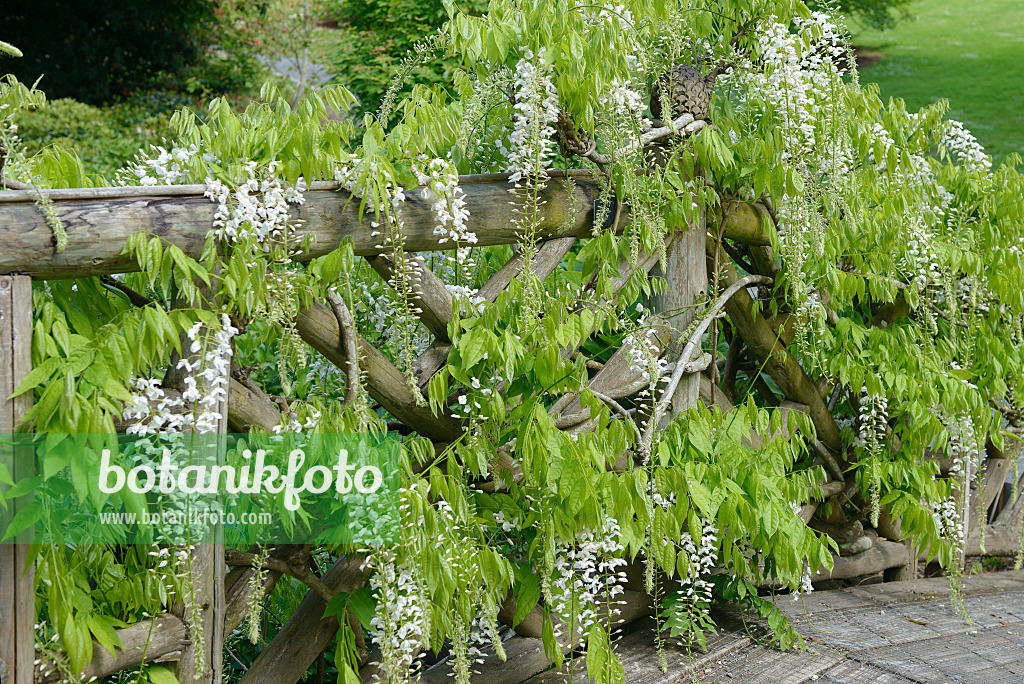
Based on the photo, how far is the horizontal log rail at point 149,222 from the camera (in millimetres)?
1548

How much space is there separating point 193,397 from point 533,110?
101cm

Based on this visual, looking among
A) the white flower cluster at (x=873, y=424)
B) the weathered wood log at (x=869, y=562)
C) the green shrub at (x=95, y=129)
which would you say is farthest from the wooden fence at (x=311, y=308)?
the green shrub at (x=95, y=129)

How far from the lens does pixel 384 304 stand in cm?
236

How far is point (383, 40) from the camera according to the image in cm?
756

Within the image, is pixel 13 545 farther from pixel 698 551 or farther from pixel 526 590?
pixel 698 551

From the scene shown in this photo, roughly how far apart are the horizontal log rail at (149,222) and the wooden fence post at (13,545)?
0.05 metres

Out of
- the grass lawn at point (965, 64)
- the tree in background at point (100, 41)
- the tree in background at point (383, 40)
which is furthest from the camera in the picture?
the grass lawn at point (965, 64)

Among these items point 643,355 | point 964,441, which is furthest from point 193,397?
point 964,441

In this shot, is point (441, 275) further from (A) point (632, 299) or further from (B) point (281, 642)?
(B) point (281, 642)

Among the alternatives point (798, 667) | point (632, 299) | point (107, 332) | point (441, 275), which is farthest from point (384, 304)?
point (798, 667)

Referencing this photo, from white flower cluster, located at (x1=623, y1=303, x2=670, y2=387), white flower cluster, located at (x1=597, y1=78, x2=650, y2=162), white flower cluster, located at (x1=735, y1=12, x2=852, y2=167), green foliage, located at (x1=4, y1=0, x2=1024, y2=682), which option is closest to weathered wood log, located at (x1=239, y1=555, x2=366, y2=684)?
green foliage, located at (x1=4, y1=0, x2=1024, y2=682)

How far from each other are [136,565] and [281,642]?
0.54 meters

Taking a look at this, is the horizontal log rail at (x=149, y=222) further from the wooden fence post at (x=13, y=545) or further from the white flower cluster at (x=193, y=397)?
the white flower cluster at (x=193, y=397)

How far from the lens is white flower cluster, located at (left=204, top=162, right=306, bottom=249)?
66.4 inches
